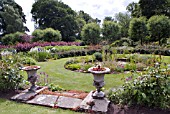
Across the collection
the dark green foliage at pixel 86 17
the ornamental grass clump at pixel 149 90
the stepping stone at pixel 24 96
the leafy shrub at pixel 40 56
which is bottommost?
the stepping stone at pixel 24 96

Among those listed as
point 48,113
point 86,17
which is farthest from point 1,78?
point 86,17

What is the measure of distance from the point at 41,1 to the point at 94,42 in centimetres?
1747

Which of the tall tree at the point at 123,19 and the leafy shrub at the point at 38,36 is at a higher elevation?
the tall tree at the point at 123,19

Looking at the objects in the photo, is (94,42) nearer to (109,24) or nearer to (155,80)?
(109,24)

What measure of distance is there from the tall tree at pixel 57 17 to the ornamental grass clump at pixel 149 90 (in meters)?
28.2

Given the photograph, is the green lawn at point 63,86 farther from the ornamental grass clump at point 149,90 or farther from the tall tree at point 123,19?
the tall tree at point 123,19

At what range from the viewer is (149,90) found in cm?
334

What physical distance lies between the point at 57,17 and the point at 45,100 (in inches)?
1147

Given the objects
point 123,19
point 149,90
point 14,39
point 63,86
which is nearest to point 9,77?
point 63,86

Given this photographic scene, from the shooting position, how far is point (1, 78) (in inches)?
185

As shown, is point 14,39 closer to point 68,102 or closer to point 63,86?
point 63,86

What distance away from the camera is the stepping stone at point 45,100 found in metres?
4.00

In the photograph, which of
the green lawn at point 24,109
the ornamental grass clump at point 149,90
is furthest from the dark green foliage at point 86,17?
the ornamental grass clump at point 149,90

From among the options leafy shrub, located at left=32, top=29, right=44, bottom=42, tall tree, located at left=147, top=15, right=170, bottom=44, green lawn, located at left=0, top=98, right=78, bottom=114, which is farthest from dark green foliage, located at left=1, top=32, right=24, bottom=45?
green lawn, located at left=0, top=98, right=78, bottom=114
